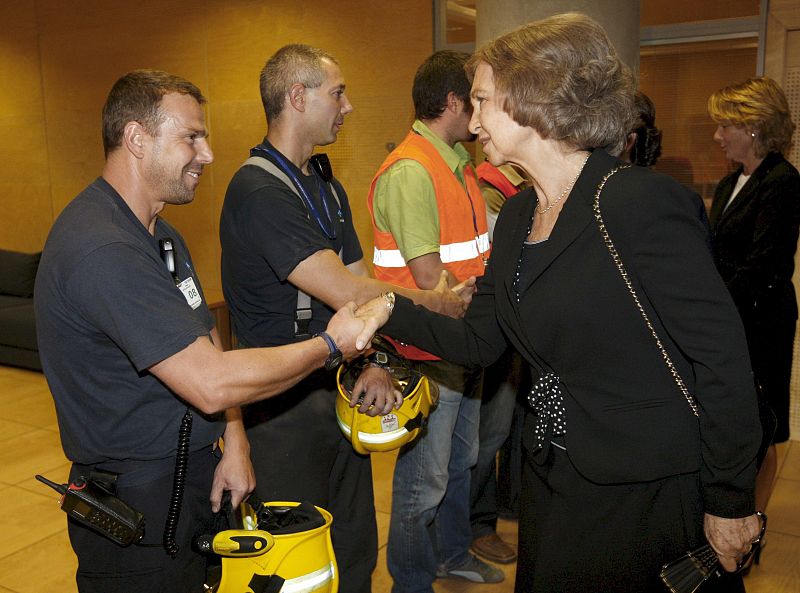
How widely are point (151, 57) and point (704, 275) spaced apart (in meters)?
6.59

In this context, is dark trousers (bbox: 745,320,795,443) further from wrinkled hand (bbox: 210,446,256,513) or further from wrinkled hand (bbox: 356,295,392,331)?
wrinkled hand (bbox: 210,446,256,513)

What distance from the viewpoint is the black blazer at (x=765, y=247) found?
10.3 ft

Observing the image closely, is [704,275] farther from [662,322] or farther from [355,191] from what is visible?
[355,191]

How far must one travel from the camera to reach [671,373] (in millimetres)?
1472

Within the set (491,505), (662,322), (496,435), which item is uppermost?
(662,322)

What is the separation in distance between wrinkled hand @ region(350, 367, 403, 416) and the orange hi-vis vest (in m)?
0.44

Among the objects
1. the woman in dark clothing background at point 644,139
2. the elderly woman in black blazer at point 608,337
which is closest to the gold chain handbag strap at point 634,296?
the elderly woman in black blazer at point 608,337

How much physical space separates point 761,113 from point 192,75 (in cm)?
501

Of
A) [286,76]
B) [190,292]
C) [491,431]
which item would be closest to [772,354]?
[491,431]

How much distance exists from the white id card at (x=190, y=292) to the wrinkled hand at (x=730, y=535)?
130 cm

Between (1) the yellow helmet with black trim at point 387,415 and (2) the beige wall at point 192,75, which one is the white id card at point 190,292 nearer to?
(1) the yellow helmet with black trim at point 387,415

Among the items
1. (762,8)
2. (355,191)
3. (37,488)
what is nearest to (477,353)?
(37,488)

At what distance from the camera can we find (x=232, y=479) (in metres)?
1.92

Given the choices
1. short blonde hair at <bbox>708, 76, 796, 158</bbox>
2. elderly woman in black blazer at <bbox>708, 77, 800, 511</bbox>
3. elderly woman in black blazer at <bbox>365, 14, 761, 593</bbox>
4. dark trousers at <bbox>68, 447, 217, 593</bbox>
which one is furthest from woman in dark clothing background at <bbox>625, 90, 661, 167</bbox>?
dark trousers at <bbox>68, 447, 217, 593</bbox>
